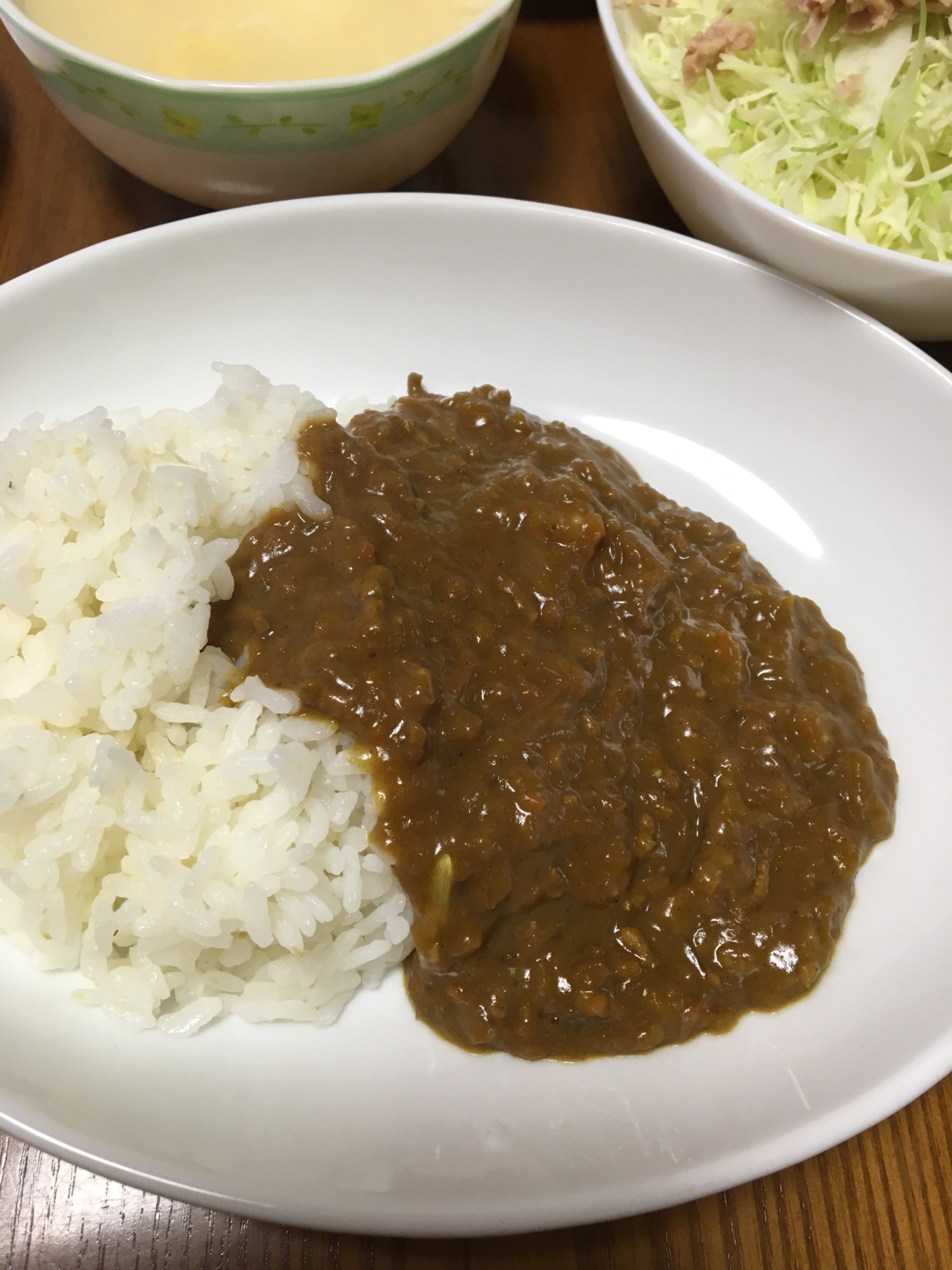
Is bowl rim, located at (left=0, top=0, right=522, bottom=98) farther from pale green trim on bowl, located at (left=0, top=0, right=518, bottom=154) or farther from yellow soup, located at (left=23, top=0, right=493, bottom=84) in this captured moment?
yellow soup, located at (left=23, top=0, right=493, bottom=84)

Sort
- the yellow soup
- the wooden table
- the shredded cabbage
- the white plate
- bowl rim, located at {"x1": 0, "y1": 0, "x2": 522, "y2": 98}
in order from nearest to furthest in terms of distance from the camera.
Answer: the white plate
the wooden table
bowl rim, located at {"x1": 0, "y1": 0, "x2": 522, "y2": 98}
the shredded cabbage
the yellow soup

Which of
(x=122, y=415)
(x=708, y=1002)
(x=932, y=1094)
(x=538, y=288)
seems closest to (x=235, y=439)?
(x=122, y=415)

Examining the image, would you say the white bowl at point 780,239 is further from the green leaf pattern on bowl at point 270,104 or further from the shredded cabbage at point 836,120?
the green leaf pattern on bowl at point 270,104

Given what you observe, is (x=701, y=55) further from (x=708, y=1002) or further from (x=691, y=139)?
(x=708, y=1002)

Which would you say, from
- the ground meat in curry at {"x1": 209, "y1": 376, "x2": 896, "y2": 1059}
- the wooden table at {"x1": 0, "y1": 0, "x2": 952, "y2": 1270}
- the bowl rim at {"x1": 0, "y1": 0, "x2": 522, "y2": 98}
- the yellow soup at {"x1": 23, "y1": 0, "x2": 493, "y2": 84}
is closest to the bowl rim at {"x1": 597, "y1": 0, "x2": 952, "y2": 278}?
the bowl rim at {"x1": 0, "y1": 0, "x2": 522, "y2": 98}

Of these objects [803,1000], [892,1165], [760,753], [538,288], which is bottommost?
[892,1165]

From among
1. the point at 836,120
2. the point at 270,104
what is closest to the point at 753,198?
the point at 836,120

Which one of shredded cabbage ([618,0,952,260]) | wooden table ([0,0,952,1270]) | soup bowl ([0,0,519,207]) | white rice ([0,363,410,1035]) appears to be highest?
shredded cabbage ([618,0,952,260])

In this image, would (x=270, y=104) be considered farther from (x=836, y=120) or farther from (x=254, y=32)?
(x=836, y=120)
